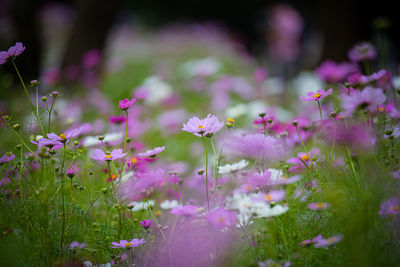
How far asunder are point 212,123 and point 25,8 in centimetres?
347

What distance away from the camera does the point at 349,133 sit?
3.26 feet

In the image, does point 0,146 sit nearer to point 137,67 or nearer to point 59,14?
point 137,67

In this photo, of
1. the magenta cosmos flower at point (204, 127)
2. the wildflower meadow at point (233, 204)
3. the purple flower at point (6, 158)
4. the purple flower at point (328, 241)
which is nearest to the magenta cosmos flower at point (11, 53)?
the wildflower meadow at point (233, 204)

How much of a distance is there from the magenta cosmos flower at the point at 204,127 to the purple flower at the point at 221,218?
0.65ft

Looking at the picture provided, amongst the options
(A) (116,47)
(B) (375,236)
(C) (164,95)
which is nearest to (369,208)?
(B) (375,236)

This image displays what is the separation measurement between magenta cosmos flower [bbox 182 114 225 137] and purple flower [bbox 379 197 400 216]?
0.42 m

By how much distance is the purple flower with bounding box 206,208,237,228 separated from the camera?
2.91ft

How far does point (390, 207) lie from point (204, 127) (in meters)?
0.48

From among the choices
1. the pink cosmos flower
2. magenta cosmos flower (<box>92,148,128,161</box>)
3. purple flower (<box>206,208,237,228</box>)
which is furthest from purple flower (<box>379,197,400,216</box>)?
magenta cosmos flower (<box>92,148,128,161</box>)

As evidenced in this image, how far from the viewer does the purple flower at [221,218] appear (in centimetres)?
89

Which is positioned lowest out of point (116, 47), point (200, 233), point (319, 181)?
point (116, 47)

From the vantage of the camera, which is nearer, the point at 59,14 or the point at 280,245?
the point at 280,245

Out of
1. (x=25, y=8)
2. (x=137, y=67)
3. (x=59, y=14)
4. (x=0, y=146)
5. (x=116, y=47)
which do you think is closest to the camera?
(x=0, y=146)

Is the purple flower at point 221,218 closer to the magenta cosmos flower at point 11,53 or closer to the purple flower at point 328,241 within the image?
the purple flower at point 328,241
